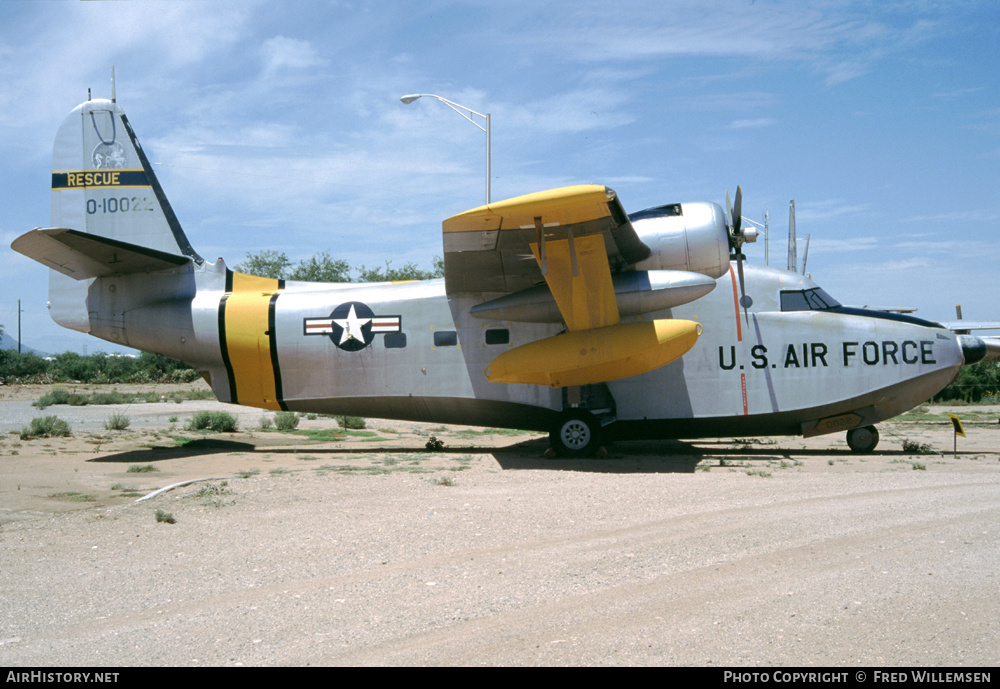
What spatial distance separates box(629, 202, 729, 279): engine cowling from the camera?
11719 mm

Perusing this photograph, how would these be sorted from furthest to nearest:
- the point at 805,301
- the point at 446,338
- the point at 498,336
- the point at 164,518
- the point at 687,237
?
the point at 446,338 < the point at 498,336 < the point at 805,301 < the point at 687,237 < the point at 164,518

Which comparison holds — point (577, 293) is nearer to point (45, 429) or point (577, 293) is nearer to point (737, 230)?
point (737, 230)

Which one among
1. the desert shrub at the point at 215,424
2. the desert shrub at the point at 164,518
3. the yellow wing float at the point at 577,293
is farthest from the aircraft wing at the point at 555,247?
the desert shrub at the point at 215,424

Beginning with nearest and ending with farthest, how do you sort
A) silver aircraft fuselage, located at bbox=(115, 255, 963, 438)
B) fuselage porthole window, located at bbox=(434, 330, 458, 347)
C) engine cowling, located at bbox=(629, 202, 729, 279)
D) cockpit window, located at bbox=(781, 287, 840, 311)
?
engine cowling, located at bbox=(629, 202, 729, 279), silver aircraft fuselage, located at bbox=(115, 255, 963, 438), cockpit window, located at bbox=(781, 287, 840, 311), fuselage porthole window, located at bbox=(434, 330, 458, 347)

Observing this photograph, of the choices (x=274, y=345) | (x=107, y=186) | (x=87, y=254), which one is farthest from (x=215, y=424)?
(x=87, y=254)

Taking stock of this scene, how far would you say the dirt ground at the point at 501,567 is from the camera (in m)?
3.82

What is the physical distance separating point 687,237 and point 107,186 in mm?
11024

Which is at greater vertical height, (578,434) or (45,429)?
(45,429)

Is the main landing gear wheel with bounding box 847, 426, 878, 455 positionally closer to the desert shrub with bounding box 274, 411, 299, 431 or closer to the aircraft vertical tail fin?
the aircraft vertical tail fin

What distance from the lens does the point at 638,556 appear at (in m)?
5.66

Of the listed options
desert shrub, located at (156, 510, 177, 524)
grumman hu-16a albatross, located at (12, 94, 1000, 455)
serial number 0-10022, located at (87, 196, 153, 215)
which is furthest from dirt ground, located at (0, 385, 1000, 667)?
serial number 0-10022, located at (87, 196, 153, 215)

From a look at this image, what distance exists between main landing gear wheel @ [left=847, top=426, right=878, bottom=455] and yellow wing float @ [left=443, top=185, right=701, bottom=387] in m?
4.28

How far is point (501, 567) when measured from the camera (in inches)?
213

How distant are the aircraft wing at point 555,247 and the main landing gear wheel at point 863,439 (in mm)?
5370
